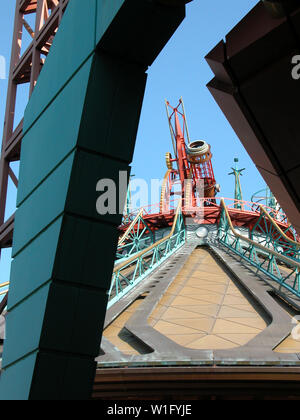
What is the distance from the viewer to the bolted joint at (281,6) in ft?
11.7

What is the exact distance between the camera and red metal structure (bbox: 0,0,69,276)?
291 inches

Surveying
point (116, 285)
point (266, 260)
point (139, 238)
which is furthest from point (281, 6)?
point (139, 238)

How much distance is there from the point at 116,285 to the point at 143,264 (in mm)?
4878

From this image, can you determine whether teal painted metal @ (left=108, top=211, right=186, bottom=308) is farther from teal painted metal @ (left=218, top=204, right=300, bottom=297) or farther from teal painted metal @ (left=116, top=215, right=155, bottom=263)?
teal painted metal @ (left=218, top=204, right=300, bottom=297)

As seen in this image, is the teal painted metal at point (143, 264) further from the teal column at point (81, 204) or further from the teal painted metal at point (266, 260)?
the teal column at point (81, 204)

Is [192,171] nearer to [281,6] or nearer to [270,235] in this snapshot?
[270,235]

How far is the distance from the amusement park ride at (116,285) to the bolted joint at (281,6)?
0.01 meters

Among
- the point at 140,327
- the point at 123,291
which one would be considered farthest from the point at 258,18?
the point at 123,291

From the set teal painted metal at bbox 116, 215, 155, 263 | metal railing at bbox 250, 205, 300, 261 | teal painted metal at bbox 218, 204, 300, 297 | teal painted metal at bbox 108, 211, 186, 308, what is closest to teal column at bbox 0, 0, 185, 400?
teal painted metal at bbox 108, 211, 186, 308

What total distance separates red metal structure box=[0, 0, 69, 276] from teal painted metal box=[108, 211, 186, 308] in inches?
410

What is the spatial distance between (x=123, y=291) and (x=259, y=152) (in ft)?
50.3

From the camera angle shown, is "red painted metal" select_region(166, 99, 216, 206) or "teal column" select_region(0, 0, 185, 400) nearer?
"teal column" select_region(0, 0, 185, 400)

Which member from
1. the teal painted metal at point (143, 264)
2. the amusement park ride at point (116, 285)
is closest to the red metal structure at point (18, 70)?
the amusement park ride at point (116, 285)

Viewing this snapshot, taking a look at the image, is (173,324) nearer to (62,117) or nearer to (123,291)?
(123,291)
